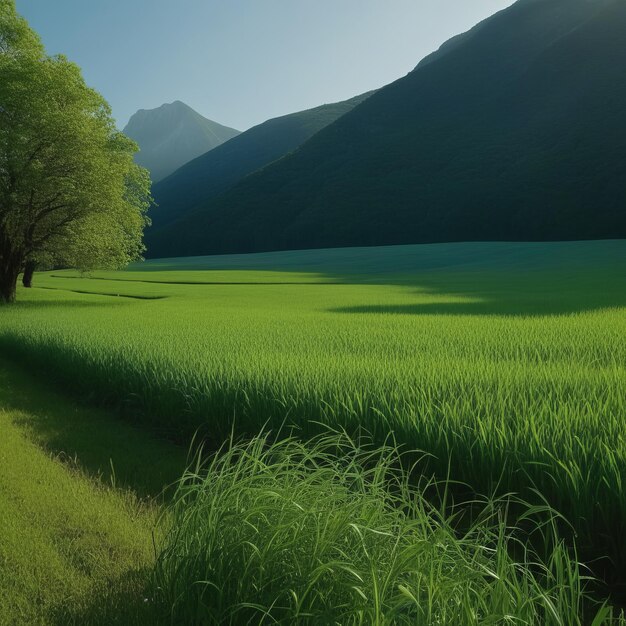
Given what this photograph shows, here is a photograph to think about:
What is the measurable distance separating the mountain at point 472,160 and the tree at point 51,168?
9375cm

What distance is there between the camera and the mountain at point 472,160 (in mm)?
111938

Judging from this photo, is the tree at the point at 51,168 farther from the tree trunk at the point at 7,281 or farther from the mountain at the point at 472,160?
the mountain at the point at 472,160

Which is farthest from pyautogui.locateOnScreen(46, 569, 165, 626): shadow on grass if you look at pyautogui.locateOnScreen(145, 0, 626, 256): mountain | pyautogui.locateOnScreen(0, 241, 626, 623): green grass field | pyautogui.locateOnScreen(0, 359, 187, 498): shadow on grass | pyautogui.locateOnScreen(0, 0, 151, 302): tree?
pyautogui.locateOnScreen(145, 0, 626, 256): mountain

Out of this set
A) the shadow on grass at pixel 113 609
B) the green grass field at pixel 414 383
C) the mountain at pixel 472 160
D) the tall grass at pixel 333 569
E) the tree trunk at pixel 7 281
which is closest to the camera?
the tall grass at pixel 333 569

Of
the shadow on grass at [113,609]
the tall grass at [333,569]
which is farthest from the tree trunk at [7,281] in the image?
the tall grass at [333,569]

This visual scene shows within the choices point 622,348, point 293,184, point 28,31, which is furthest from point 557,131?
point 622,348

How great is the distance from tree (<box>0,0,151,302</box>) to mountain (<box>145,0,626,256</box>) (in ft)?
308

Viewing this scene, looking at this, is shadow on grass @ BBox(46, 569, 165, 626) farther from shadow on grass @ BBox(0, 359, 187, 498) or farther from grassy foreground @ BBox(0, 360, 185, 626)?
shadow on grass @ BBox(0, 359, 187, 498)

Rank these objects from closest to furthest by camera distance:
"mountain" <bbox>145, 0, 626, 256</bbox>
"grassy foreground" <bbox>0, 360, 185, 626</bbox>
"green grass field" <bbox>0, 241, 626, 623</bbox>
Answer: "grassy foreground" <bbox>0, 360, 185, 626</bbox> → "green grass field" <bbox>0, 241, 626, 623</bbox> → "mountain" <bbox>145, 0, 626, 256</bbox>

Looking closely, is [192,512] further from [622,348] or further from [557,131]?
[557,131]

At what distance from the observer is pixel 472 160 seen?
5202 inches

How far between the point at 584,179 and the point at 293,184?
67823 mm

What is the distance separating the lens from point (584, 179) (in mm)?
110312

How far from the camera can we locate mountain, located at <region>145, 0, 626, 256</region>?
11194 centimetres
